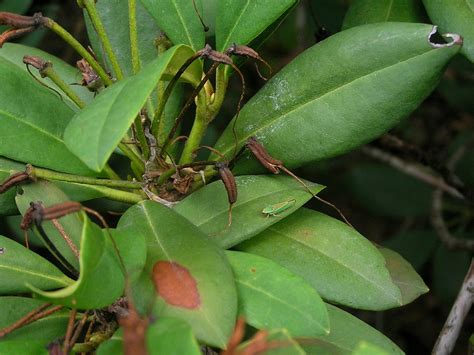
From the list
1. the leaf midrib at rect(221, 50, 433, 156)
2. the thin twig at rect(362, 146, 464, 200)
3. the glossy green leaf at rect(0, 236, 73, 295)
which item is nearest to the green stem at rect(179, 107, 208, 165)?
the leaf midrib at rect(221, 50, 433, 156)

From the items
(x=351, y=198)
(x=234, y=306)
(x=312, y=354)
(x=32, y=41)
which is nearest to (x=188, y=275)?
(x=234, y=306)

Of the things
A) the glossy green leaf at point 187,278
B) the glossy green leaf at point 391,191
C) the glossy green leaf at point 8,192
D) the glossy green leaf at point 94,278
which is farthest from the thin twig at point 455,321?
the glossy green leaf at point 391,191

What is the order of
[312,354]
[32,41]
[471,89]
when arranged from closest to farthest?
[312,354] < [32,41] < [471,89]

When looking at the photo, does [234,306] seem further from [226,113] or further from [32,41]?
[226,113]

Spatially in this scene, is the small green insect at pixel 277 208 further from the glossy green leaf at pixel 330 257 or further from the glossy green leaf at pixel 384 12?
the glossy green leaf at pixel 384 12

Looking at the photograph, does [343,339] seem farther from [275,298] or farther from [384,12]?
[384,12]
